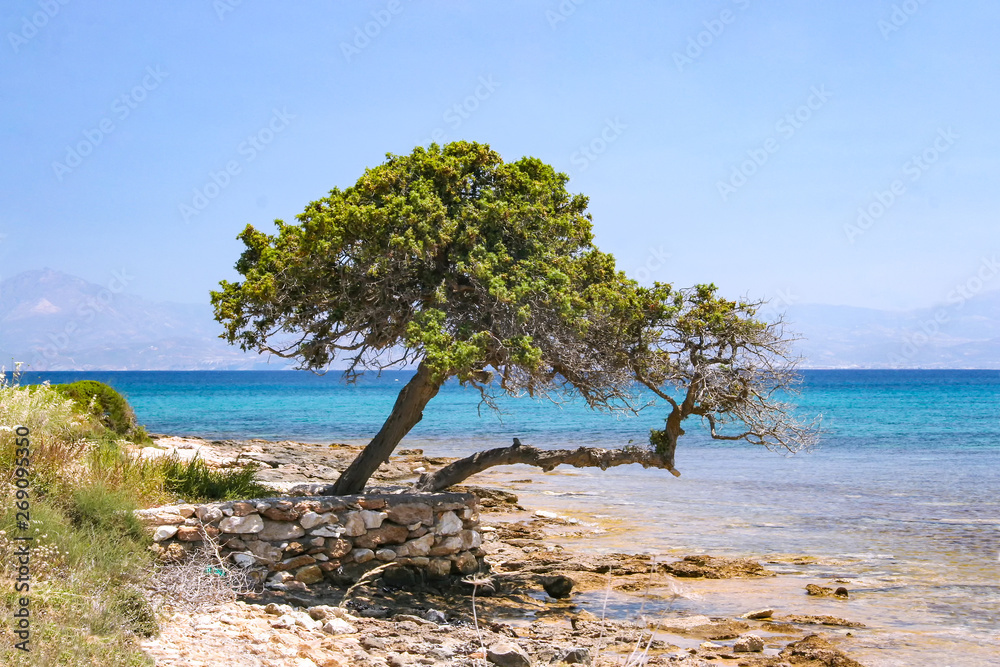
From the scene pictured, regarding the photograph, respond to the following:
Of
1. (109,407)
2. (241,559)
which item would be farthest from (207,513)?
(109,407)

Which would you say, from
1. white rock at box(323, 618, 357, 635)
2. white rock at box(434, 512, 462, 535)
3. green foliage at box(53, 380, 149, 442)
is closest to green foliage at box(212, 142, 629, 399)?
white rock at box(434, 512, 462, 535)

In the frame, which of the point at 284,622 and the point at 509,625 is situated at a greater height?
the point at 284,622

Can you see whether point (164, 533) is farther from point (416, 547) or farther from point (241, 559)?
point (416, 547)

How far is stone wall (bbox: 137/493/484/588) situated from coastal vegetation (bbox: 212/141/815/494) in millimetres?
913

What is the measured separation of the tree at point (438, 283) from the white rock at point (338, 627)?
274cm

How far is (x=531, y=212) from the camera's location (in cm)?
959

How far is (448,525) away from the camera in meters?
10.4

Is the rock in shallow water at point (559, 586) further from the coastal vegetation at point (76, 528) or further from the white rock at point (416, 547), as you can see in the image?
the coastal vegetation at point (76, 528)

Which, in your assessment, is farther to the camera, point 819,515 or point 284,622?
point 819,515

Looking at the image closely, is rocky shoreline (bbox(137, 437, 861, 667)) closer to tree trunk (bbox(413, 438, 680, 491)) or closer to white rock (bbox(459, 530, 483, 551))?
white rock (bbox(459, 530, 483, 551))

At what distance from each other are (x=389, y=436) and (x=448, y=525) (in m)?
1.41

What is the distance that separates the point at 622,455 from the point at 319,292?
4532 millimetres

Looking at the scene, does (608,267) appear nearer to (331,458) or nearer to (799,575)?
(799,575)

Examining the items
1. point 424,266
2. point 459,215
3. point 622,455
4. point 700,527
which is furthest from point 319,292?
point 700,527
